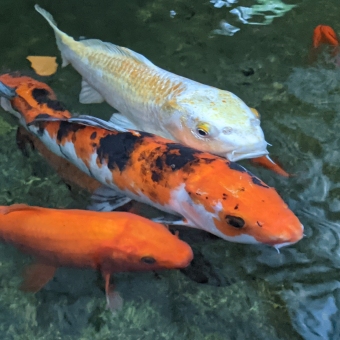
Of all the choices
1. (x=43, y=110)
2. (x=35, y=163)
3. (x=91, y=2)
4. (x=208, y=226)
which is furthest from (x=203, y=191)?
(x=91, y=2)

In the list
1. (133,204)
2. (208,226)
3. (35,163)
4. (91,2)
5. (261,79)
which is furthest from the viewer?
(91,2)

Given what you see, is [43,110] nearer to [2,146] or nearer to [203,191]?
[2,146]

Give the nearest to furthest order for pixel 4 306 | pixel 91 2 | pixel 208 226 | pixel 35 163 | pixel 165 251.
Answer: pixel 165 251, pixel 208 226, pixel 4 306, pixel 35 163, pixel 91 2

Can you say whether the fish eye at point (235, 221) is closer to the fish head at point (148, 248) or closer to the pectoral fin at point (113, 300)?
the fish head at point (148, 248)

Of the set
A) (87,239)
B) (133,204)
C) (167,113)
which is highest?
(167,113)

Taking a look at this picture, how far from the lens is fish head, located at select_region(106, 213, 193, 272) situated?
1590 millimetres

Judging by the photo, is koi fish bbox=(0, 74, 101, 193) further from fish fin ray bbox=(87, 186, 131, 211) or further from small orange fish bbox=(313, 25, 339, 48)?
small orange fish bbox=(313, 25, 339, 48)

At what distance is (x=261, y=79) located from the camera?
282 centimetres

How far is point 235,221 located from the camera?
1.56 metres

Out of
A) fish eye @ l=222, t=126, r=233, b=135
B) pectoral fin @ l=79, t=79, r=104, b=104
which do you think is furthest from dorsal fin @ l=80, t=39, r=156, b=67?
fish eye @ l=222, t=126, r=233, b=135

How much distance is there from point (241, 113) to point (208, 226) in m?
0.55

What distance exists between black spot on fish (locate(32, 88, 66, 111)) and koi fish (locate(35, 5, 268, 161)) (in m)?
0.28

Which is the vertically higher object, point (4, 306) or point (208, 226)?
point (208, 226)

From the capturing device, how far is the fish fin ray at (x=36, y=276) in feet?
5.94
